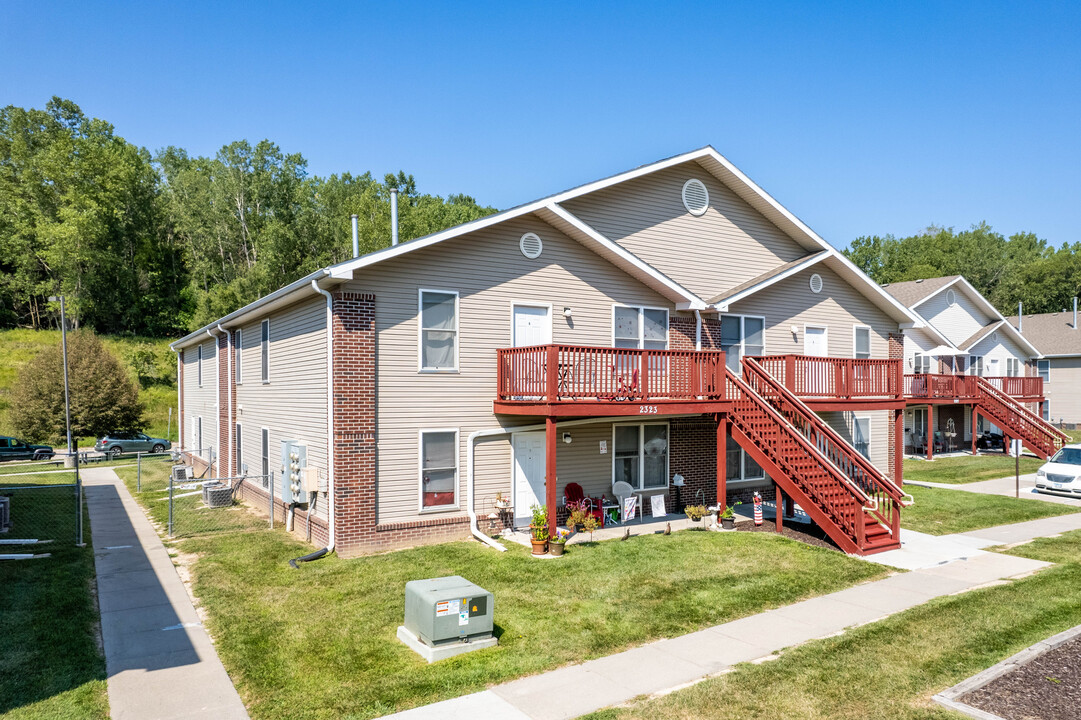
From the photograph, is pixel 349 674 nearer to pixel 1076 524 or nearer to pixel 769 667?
pixel 769 667

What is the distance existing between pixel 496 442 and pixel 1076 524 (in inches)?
553

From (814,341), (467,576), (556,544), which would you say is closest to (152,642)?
(467,576)

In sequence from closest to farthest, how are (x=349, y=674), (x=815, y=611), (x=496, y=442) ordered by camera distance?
(x=349, y=674) < (x=815, y=611) < (x=496, y=442)

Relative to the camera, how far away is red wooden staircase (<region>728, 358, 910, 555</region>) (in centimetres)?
Answer: 1410

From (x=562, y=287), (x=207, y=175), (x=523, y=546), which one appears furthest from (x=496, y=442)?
(x=207, y=175)

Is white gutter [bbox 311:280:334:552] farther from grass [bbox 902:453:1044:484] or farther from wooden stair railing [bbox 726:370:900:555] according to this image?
grass [bbox 902:453:1044:484]

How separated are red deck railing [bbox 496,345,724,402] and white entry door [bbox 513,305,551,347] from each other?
0.79 m

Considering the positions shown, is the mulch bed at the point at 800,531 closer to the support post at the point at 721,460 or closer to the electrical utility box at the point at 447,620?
the support post at the point at 721,460

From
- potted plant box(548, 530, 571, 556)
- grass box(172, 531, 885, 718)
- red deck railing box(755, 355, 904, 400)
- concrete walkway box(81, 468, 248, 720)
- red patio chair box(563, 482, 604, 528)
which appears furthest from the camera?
red deck railing box(755, 355, 904, 400)

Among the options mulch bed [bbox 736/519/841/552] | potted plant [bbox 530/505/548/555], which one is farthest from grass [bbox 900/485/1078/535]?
potted plant [bbox 530/505/548/555]

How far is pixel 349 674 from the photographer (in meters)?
8.03

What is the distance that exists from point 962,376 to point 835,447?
56.7 ft

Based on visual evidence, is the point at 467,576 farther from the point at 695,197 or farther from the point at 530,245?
the point at 695,197

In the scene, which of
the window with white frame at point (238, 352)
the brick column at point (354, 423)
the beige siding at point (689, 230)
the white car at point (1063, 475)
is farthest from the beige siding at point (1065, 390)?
the window with white frame at point (238, 352)
